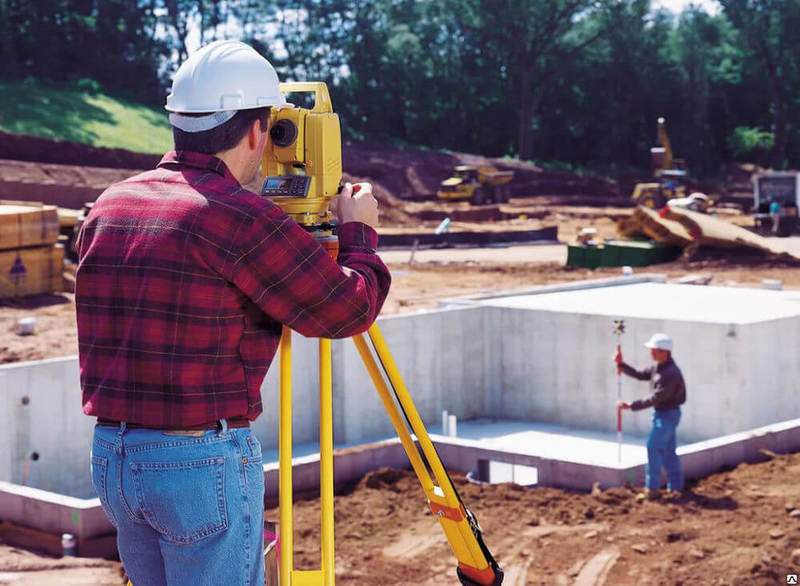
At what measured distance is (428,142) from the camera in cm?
5791

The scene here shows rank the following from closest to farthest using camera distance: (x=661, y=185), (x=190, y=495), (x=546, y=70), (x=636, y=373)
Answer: (x=190, y=495)
(x=636, y=373)
(x=661, y=185)
(x=546, y=70)

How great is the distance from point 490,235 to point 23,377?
737 inches

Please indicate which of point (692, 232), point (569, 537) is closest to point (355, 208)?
point (569, 537)

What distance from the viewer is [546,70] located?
5747cm

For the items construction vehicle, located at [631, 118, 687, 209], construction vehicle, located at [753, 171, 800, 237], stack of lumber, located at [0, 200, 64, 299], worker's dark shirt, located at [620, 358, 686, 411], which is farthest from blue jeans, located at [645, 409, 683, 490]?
construction vehicle, located at [631, 118, 687, 209]

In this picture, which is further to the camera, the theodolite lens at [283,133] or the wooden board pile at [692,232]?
the wooden board pile at [692,232]

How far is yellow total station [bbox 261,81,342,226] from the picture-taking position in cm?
248

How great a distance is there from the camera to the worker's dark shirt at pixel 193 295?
213 cm

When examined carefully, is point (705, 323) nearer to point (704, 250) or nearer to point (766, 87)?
point (704, 250)

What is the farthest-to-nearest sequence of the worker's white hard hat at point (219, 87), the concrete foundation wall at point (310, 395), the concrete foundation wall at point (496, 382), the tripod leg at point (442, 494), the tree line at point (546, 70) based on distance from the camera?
the tree line at point (546, 70) → the concrete foundation wall at point (496, 382) → the concrete foundation wall at point (310, 395) → the tripod leg at point (442, 494) → the worker's white hard hat at point (219, 87)

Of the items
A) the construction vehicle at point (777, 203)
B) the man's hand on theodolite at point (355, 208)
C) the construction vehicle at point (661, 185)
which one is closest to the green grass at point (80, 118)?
the construction vehicle at point (661, 185)

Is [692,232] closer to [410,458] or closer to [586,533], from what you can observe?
[586,533]

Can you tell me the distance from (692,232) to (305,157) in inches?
819

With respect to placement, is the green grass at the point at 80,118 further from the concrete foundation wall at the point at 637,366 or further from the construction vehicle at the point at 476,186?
the concrete foundation wall at the point at 637,366
